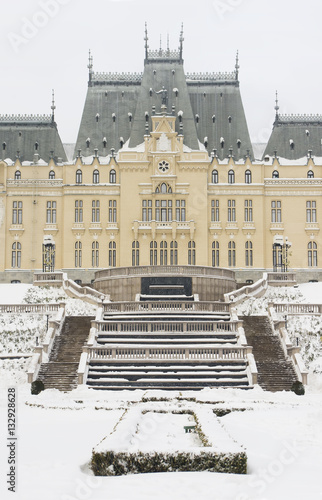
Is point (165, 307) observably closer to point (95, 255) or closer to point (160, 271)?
point (160, 271)

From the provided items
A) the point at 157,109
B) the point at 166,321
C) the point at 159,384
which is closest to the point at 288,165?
the point at 157,109

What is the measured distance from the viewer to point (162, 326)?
44.6 m

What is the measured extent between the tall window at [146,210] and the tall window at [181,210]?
2.90 metres

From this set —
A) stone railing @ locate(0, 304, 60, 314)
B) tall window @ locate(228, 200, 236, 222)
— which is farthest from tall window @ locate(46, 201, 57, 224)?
stone railing @ locate(0, 304, 60, 314)

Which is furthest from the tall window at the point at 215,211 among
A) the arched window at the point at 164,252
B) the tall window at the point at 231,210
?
the arched window at the point at 164,252

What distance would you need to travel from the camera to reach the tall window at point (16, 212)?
3049 inches

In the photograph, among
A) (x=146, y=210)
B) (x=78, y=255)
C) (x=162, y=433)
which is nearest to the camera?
(x=162, y=433)

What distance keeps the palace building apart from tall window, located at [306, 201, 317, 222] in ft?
0.36

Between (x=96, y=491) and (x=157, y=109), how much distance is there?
6754 cm

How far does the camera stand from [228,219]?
3027 inches

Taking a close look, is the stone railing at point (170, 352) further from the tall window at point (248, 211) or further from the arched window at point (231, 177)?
the arched window at point (231, 177)

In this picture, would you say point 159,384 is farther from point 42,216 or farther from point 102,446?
point 42,216

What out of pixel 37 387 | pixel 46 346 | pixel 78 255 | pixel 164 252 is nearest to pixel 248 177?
pixel 164 252

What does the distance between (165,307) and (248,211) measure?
28.7 m
